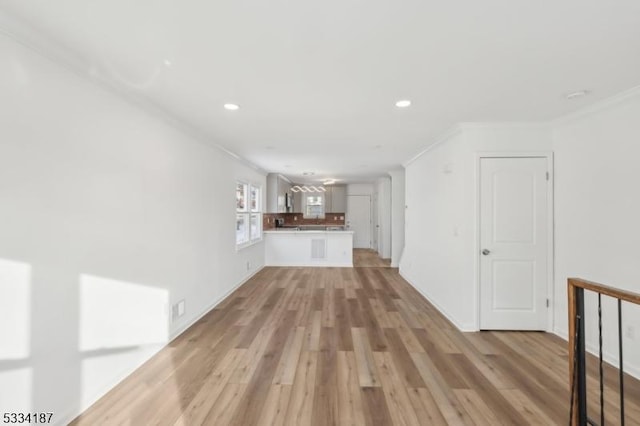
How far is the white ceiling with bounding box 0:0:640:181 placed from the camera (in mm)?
1499

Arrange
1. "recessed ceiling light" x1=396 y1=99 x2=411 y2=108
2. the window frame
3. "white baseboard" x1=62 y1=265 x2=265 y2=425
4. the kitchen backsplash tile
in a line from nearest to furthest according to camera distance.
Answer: "white baseboard" x1=62 y1=265 x2=265 y2=425, "recessed ceiling light" x1=396 y1=99 x2=411 y2=108, the window frame, the kitchen backsplash tile

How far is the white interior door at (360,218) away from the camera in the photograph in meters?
10.7

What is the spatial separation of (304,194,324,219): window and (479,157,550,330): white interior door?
7270 millimetres

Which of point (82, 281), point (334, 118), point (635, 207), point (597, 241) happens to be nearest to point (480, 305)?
point (597, 241)

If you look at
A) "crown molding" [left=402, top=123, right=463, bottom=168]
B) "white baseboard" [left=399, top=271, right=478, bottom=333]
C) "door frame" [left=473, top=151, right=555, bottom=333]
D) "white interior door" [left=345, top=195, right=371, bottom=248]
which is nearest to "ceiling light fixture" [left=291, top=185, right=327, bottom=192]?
"white interior door" [left=345, top=195, right=371, bottom=248]

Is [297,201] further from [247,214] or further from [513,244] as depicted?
[513,244]

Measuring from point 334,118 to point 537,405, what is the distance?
2.98 metres

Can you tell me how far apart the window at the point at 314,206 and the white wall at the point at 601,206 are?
24.9 feet

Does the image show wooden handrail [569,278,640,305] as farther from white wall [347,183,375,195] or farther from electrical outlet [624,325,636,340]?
white wall [347,183,375,195]

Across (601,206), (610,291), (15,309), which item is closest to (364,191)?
(601,206)

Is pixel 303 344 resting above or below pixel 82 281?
below

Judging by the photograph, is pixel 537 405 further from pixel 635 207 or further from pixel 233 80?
pixel 233 80

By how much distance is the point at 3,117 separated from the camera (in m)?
1.56

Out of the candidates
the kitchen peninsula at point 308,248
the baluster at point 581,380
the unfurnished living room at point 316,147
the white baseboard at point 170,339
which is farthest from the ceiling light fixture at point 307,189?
the baluster at point 581,380
